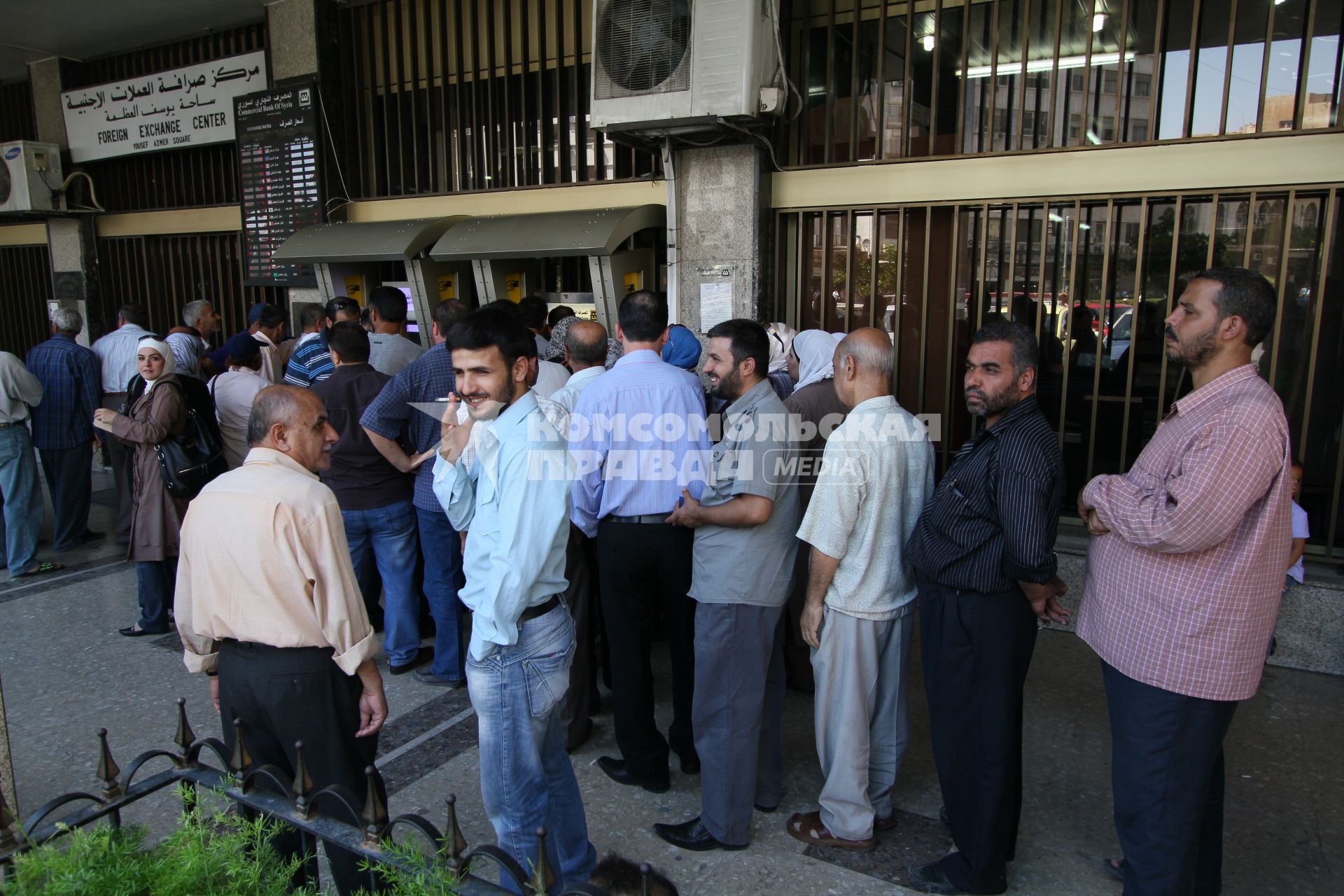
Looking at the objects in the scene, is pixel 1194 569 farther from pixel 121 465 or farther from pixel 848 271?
pixel 121 465

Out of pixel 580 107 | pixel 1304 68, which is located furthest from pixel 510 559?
pixel 580 107

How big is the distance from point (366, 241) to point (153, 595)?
3121 mm

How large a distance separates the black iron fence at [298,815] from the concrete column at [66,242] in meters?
9.29

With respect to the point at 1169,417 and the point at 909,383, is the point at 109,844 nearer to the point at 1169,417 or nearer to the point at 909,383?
the point at 1169,417

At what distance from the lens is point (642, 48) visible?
5070 mm

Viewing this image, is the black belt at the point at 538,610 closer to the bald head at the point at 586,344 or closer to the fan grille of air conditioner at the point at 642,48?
the bald head at the point at 586,344

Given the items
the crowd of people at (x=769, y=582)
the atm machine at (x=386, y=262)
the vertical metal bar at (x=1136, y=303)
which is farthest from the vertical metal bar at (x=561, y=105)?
the vertical metal bar at (x=1136, y=303)

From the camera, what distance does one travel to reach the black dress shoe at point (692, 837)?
9.48ft

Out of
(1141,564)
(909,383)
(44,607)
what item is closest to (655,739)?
(1141,564)

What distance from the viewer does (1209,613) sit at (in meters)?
2.24

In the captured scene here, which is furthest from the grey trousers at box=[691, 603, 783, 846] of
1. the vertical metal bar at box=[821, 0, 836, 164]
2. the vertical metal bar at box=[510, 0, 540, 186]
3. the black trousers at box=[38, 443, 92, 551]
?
the black trousers at box=[38, 443, 92, 551]

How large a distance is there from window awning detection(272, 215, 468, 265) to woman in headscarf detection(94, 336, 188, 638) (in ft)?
6.54

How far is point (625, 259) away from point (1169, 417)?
163 inches

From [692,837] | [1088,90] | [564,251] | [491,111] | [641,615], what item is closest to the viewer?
[692,837]
